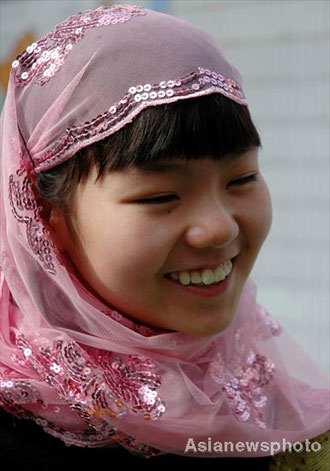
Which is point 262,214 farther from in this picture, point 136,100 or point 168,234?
point 136,100

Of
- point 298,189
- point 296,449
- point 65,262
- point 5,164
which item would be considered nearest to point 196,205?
point 65,262

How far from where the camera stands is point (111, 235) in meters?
1.54

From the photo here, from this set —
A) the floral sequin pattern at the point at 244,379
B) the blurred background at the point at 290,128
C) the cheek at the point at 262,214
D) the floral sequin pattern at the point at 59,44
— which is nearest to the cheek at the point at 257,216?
the cheek at the point at 262,214

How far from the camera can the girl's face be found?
1.51 metres

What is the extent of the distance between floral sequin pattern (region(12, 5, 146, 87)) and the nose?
0.41m

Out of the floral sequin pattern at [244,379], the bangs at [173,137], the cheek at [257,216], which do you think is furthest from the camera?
the floral sequin pattern at [244,379]

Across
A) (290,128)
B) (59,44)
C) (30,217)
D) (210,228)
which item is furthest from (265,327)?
(290,128)

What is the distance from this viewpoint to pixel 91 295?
65.2 inches

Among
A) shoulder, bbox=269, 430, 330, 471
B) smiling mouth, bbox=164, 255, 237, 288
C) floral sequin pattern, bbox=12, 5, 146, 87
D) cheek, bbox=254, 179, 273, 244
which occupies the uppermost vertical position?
floral sequin pattern, bbox=12, 5, 146, 87

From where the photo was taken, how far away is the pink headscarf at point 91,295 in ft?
5.15

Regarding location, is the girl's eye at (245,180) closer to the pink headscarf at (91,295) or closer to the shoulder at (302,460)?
the pink headscarf at (91,295)

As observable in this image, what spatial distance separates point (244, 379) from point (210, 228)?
1.49 feet

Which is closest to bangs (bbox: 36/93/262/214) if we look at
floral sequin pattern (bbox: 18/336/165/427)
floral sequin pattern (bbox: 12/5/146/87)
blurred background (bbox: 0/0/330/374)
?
floral sequin pattern (bbox: 12/5/146/87)

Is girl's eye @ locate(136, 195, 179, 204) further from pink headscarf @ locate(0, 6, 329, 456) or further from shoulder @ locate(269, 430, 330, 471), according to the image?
shoulder @ locate(269, 430, 330, 471)
